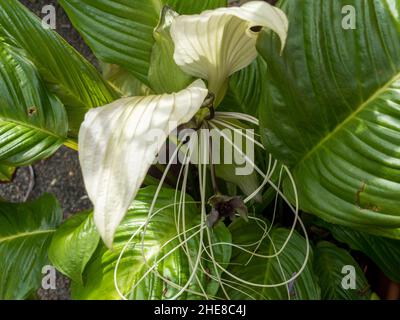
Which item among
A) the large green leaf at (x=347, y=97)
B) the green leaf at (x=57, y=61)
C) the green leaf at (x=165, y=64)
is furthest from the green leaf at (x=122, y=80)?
the large green leaf at (x=347, y=97)

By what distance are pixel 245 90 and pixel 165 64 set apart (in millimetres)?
221

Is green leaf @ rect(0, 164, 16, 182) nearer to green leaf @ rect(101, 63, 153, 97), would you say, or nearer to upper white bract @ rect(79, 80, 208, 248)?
green leaf @ rect(101, 63, 153, 97)

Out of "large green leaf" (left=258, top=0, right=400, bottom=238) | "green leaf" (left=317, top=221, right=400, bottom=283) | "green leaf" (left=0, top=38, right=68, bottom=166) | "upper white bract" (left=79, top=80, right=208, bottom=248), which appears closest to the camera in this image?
"upper white bract" (left=79, top=80, right=208, bottom=248)

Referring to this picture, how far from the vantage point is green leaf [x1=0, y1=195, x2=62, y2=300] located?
2.47 ft

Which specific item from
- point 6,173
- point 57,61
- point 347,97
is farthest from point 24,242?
point 347,97

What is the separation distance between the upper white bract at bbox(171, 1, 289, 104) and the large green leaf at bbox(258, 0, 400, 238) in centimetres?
3

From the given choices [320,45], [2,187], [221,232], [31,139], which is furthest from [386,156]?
[2,187]

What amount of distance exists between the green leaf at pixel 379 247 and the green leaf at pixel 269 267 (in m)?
0.10

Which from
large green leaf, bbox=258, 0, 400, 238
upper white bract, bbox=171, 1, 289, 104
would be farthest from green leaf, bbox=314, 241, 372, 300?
upper white bract, bbox=171, 1, 289, 104

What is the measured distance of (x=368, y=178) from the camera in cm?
56

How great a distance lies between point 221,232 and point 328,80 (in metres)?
A: 0.25

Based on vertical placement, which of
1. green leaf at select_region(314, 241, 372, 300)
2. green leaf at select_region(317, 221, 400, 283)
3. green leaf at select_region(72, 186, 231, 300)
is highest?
green leaf at select_region(72, 186, 231, 300)

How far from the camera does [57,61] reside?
0.71 meters
